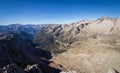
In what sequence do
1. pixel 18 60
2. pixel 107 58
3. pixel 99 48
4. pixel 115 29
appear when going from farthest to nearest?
pixel 115 29
pixel 99 48
pixel 107 58
pixel 18 60

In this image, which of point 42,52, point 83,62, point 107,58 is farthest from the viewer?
point 42,52

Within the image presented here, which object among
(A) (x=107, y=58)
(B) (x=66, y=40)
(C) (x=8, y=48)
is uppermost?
(C) (x=8, y=48)

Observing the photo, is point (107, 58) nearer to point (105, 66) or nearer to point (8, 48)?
point (105, 66)

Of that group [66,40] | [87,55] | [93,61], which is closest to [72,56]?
[87,55]

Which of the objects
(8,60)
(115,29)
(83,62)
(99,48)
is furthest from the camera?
(115,29)

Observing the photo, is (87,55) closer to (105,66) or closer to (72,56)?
(72,56)

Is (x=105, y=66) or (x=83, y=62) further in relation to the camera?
(x=83, y=62)

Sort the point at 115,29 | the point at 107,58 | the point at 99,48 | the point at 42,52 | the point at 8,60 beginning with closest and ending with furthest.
Answer: the point at 8,60 < the point at 107,58 < the point at 99,48 < the point at 42,52 < the point at 115,29

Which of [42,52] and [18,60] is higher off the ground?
[18,60]

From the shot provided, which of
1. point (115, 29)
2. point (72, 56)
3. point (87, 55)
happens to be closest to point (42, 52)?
point (72, 56)
